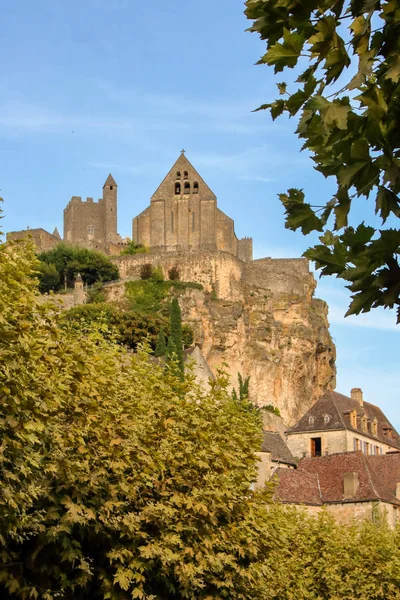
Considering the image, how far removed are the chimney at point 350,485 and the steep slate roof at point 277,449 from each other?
720 cm

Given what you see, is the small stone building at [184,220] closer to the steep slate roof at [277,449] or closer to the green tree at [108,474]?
the steep slate roof at [277,449]

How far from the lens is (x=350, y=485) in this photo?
150 ft

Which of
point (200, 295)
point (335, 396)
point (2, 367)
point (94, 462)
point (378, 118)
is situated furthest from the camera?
point (200, 295)

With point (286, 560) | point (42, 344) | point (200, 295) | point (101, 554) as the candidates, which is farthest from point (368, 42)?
point (200, 295)

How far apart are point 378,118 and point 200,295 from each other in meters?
72.8

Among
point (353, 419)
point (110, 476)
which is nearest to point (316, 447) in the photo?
point (353, 419)

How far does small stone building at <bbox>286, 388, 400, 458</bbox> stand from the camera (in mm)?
60750

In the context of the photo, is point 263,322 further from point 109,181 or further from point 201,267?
point 109,181

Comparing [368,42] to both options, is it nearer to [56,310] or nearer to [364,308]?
[364,308]

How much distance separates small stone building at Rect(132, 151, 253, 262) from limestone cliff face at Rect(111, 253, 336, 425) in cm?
412

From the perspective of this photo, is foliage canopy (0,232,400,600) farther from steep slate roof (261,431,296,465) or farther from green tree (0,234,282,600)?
steep slate roof (261,431,296,465)

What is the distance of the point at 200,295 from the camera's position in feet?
255

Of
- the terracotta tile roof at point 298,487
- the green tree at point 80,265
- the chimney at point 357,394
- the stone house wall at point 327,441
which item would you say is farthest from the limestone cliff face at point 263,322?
the terracotta tile roof at point 298,487

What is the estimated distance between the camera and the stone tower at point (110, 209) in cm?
10069
